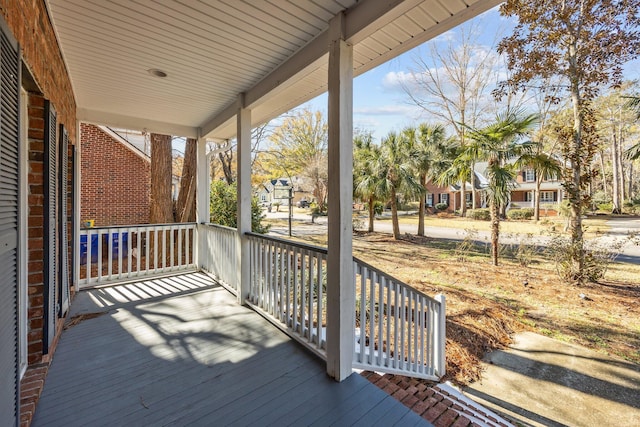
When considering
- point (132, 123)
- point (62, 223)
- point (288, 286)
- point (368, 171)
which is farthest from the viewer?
point (368, 171)

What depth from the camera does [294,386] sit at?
2.17m

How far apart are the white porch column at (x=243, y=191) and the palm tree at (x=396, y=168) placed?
8123mm

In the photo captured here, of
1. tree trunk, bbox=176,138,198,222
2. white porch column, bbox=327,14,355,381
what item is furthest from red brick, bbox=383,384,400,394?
tree trunk, bbox=176,138,198,222

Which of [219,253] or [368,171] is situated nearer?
[219,253]

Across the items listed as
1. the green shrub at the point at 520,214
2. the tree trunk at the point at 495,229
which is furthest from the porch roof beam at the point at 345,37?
the green shrub at the point at 520,214

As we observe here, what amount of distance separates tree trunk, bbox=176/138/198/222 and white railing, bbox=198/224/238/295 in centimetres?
Result: 182

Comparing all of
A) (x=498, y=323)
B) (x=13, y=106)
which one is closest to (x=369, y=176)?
(x=498, y=323)

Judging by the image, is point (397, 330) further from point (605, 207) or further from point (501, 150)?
point (605, 207)

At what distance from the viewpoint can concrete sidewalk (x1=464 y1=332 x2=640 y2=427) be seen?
9.64 ft

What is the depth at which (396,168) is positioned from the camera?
11.2m

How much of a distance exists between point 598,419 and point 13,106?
5.24 m

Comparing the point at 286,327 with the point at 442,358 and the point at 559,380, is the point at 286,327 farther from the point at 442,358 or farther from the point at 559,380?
the point at 559,380

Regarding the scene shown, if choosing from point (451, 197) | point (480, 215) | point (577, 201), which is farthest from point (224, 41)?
point (451, 197)

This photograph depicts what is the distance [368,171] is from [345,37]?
979 centimetres
